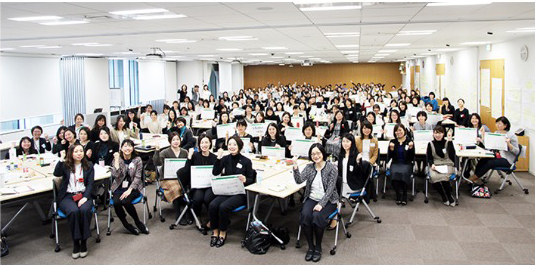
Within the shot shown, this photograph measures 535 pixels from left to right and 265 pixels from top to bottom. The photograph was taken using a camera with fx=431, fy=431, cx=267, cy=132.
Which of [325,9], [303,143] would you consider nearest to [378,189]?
[303,143]

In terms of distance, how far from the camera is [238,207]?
6.06 m

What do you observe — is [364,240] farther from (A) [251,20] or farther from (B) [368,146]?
(A) [251,20]

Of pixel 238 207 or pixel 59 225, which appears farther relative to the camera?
pixel 59 225

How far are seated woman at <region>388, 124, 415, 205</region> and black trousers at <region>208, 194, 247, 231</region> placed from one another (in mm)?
3038

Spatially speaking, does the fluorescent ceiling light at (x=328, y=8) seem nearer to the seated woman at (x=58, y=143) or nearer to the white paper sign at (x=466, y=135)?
the white paper sign at (x=466, y=135)

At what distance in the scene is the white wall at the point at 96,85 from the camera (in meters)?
17.0

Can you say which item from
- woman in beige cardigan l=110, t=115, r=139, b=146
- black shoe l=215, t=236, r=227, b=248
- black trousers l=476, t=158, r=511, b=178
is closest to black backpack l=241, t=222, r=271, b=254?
black shoe l=215, t=236, r=227, b=248

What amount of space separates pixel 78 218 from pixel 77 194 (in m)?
0.42

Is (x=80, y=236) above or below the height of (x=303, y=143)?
below

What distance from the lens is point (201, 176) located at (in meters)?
6.43

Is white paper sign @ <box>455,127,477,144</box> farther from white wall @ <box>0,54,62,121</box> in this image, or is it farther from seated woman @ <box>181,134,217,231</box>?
white wall @ <box>0,54,62,121</box>

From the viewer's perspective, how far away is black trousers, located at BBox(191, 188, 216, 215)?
6.42 metres

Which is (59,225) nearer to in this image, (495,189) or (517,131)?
(495,189)

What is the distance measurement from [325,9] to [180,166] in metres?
3.20
